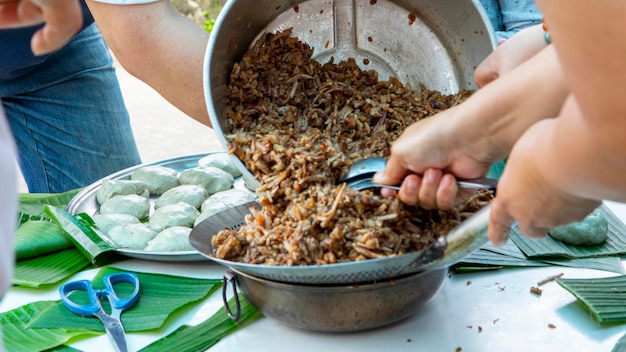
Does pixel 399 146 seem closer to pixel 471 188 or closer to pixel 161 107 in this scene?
pixel 471 188

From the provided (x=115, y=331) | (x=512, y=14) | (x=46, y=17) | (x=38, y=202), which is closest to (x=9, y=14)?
(x=46, y=17)

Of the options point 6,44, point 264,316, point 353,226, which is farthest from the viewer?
point 6,44

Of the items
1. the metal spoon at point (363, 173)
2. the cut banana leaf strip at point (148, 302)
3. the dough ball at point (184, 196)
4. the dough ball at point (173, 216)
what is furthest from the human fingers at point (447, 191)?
the dough ball at point (184, 196)

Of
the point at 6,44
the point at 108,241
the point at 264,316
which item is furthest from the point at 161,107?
the point at 264,316

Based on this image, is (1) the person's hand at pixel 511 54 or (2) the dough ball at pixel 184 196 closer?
(1) the person's hand at pixel 511 54

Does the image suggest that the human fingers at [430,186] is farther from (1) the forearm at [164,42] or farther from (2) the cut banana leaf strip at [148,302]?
(1) the forearm at [164,42]

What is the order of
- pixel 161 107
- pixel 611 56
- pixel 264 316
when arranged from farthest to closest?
pixel 161 107
pixel 264 316
pixel 611 56

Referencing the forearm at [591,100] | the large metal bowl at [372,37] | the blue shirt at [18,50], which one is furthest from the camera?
the blue shirt at [18,50]
